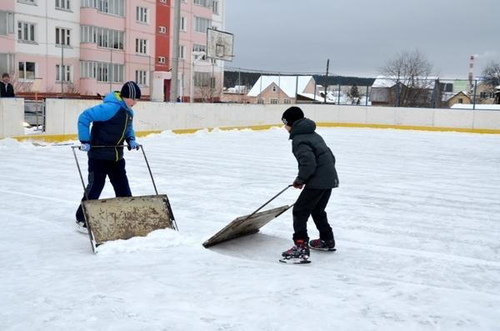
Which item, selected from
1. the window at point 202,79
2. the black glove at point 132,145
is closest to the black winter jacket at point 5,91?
the black glove at point 132,145

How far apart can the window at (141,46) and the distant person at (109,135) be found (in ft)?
118

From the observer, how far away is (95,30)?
35.9 meters

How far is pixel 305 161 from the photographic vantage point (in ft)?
14.4

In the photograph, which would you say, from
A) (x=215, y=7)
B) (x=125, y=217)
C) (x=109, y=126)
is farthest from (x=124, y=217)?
(x=215, y=7)

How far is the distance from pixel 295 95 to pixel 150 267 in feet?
80.3

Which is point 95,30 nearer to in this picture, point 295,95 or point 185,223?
point 295,95

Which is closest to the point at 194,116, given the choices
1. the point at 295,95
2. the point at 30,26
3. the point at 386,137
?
the point at 386,137

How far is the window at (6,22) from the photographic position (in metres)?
30.0

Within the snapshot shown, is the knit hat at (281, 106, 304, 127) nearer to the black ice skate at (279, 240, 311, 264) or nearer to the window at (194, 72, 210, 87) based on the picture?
the black ice skate at (279, 240, 311, 264)

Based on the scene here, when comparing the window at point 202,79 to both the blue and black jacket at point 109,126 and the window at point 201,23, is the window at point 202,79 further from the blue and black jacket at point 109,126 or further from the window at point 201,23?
the blue and black jacket at point 109,126

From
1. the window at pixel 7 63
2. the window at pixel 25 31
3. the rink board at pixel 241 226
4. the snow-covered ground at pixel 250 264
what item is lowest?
the snow-covered ground at pixel 250 264

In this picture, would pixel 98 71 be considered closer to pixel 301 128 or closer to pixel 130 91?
pixel 130 91

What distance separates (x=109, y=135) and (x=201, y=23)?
42204mm

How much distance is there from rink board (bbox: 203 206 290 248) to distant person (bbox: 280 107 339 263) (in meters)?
0.40
